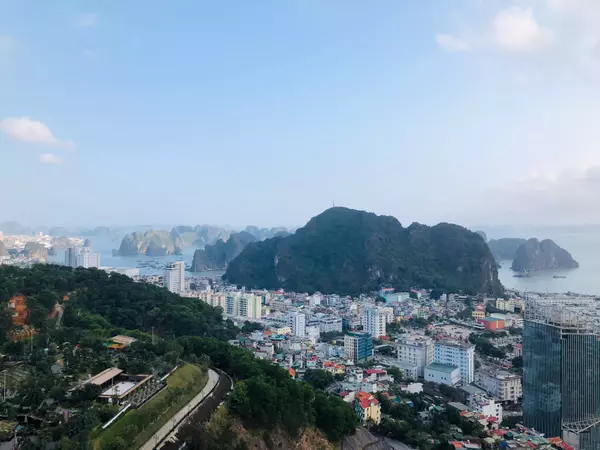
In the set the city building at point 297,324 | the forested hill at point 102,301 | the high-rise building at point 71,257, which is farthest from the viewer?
the high-rise building at point 71,257

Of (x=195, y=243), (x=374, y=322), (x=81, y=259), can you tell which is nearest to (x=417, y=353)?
(x=374, y=322)

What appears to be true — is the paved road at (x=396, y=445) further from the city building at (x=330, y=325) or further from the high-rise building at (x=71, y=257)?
the high-rise building at (x=71, y=257)

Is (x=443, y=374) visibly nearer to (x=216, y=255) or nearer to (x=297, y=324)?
(x=297, y=324)

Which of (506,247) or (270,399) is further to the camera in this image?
(506,247)

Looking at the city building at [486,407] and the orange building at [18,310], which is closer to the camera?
the orange building at [18,310]

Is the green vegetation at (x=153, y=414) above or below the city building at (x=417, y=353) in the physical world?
above

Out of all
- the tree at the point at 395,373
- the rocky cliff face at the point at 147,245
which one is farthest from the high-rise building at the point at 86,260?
the tree at the point at 395,373
